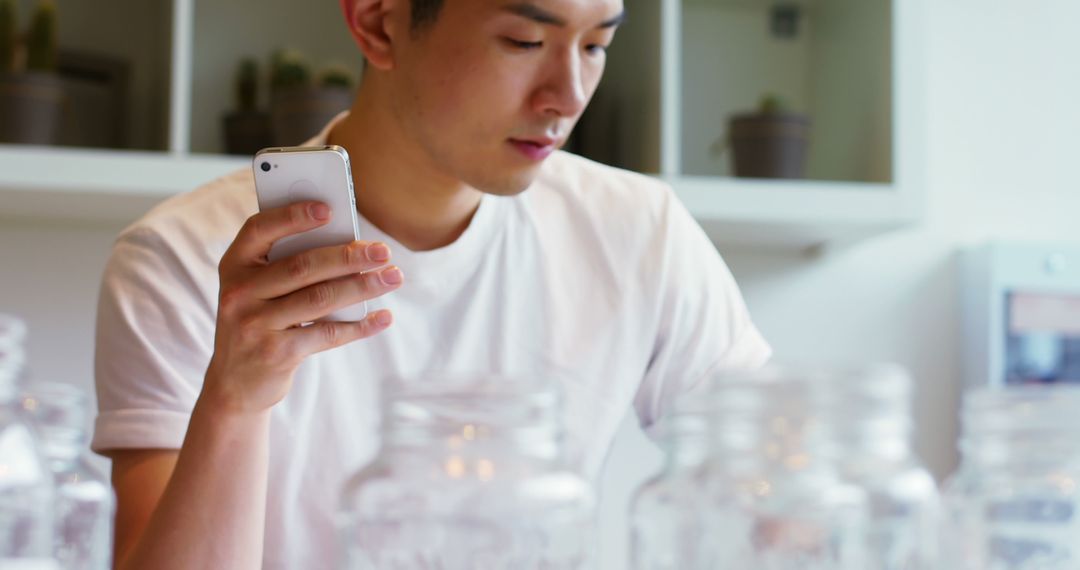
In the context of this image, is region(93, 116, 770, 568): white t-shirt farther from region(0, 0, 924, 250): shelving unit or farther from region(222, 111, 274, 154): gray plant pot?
region(222, 111, 274, 154): gray plant pot

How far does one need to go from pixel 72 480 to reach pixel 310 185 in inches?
8.4

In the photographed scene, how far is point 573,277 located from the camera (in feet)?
3.94

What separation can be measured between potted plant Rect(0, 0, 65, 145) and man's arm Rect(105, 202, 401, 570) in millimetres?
927

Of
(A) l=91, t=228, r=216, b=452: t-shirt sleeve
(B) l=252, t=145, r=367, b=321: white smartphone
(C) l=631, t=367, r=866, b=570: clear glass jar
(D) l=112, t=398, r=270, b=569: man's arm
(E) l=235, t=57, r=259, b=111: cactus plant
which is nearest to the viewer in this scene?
(C) l=631, t=367, r=866, b=570: clear glass jar

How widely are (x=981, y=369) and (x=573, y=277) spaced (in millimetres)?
1144

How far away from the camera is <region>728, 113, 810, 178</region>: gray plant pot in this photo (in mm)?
1873

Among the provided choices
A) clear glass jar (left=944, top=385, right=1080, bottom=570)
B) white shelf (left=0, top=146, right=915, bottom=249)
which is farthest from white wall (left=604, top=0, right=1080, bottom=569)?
clear glass jar (left=944, top=385, right=1080, bottom=570)

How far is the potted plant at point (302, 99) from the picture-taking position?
173cm

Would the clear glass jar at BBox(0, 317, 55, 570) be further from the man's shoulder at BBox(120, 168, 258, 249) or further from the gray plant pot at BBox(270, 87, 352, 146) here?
the gray plant pot at BBox(270, 87, 352, 146)

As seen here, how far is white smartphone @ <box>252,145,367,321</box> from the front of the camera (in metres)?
0.69

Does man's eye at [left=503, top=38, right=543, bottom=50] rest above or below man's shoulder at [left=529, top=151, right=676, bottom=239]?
above

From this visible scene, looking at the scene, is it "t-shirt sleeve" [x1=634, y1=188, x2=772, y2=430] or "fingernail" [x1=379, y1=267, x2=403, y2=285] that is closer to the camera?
"fingernail" [x1=379, y1=267, x2=403, y2=285]

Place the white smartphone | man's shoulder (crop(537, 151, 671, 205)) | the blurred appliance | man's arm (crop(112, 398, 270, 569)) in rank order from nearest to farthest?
1. the white smartphone
2. man's arm (crop(112, 398, 270, 569))
3. man's shoulder (crop(537, 151, 671, 205))
4. the blurred appliance

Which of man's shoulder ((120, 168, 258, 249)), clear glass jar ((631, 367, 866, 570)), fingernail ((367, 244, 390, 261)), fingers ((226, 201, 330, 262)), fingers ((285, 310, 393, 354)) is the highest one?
man's shoulder ((120, 168, 258, 249))
